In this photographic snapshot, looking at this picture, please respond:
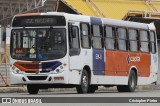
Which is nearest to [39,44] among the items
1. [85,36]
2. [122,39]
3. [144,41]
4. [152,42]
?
[85,36]

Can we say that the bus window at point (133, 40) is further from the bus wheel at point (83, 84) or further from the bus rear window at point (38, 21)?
the bus rear window at point (38, 21)

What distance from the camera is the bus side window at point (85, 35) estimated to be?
26.2 meters

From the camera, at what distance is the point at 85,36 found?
86.7 feet

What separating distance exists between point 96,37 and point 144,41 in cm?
463

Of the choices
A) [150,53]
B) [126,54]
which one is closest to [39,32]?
[126,54]

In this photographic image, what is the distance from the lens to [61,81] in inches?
985

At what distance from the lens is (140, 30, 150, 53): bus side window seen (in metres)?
31.2

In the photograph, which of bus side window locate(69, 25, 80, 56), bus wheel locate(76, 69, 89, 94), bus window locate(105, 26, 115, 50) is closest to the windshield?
bus side window locate(69, 25, 80, 56)

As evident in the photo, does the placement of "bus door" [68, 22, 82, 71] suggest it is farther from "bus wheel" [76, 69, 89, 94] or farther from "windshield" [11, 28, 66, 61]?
"bus wheel" [76, 69, 89, 94]

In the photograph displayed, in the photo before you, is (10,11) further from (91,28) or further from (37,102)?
(37,102)

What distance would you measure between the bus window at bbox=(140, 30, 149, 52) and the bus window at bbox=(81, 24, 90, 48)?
5011 millimetres

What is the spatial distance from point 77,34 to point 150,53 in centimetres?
735

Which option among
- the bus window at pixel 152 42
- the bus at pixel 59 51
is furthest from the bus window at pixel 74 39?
the bus window at pixel 152 42

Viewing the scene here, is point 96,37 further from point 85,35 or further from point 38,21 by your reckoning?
point 38,21
